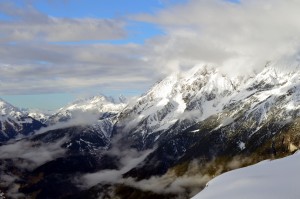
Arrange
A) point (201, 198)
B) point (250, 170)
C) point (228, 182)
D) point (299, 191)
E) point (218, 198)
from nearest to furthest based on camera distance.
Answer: point (299, 191) < point (218, 198) < point (201, 198) < point (228, 182) < point (250, 170)

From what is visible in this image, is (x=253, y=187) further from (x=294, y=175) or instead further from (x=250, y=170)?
(x=250, y=170)

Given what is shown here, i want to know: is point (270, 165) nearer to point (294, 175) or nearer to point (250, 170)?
point (250, 170)

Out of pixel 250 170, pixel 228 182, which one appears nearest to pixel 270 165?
pixel 250 170

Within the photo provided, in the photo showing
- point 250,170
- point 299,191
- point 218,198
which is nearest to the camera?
point 299,191

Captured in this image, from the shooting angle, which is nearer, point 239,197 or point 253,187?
point 239,197

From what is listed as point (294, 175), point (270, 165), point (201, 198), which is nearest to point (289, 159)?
point (270, 165)

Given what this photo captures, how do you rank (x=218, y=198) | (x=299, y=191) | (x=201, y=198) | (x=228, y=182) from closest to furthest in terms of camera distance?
(x=299, y=191)
(x=218, y=198)
(x=201, y=198)
(x=228, y=182)
